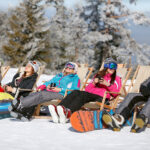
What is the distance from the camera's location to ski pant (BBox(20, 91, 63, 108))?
15.3 feet

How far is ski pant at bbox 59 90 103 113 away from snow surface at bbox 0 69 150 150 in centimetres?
28

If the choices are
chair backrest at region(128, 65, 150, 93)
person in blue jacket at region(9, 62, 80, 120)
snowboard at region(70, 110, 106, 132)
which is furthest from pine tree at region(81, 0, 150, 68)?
snowboard at region(70, 110, 106, 132)

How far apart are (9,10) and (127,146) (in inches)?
998

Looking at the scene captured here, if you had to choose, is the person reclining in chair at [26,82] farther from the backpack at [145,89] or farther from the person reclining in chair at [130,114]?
the backpack at [145,89]

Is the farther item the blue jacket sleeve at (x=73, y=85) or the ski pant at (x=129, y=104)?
the blue jacket sleeve at (x=73, y=85)

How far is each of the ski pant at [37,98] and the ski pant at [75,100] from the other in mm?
401

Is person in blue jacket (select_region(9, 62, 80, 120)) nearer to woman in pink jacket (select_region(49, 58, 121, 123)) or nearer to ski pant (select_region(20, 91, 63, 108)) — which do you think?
ski pant (select_region(20, 91, 63, 108))

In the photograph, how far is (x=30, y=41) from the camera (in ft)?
82.7

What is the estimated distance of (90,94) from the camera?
4.78 m

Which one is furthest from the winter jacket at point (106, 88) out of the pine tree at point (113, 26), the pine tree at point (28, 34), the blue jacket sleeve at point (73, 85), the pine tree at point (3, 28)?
the pine tree at point (3, 28)

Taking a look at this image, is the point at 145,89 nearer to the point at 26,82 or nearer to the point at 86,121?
the point at 86,121

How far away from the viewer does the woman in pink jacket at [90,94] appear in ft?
14.6

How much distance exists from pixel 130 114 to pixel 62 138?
118cm

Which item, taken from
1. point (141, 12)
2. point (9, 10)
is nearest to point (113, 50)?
point (141, 12)
